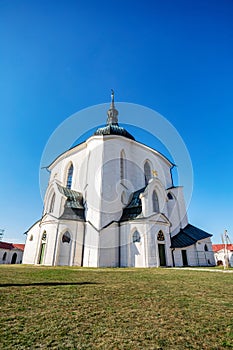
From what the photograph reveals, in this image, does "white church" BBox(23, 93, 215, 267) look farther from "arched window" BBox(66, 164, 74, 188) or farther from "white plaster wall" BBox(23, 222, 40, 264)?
"arched window" BBox(66, 164, 74, 188)

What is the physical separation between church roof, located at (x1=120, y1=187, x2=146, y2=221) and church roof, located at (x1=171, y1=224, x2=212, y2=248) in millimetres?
7127

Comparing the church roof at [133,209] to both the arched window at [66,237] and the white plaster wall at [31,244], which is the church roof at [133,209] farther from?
the white plaster wall at [31,244]

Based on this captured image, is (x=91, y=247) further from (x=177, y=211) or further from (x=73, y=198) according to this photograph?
(x=177, y=211)

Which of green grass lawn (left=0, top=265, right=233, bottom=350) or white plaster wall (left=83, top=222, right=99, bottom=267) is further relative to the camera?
white plaster wall (left=83, top=222, right=99, bottom=267)

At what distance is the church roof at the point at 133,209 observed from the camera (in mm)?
22561

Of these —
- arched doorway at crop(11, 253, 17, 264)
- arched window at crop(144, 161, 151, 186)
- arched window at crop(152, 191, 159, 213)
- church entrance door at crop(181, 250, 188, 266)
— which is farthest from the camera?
arched doorway at crop(11, 253, 17, 264)

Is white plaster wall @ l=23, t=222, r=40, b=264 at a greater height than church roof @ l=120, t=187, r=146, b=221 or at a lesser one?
lesser

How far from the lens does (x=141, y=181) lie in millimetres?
28375

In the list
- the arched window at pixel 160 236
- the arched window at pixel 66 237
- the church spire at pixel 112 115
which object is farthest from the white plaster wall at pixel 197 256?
the church spire at pixel 112 115

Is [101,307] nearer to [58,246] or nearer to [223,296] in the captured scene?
[223,296]

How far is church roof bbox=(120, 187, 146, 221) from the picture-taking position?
22.6 meters

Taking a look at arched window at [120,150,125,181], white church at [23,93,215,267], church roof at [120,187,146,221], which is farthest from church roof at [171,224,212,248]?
arched window at [120,150,125,181]

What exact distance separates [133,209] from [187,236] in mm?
9676

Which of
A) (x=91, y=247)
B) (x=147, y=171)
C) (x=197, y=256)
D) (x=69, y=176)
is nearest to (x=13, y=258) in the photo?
(x=69, y=176)
